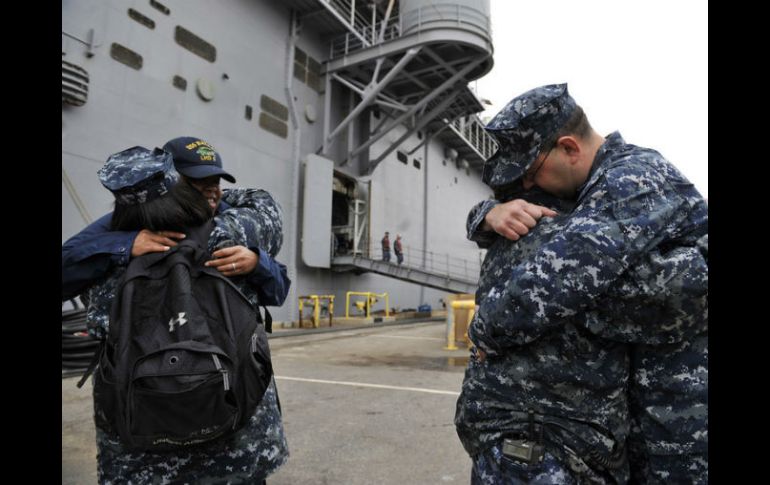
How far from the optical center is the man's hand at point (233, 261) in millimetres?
1261

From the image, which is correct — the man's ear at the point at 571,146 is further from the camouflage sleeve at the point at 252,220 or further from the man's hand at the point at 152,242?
the man's hand at the point at 152,242

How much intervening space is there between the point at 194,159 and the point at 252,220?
0.83ft

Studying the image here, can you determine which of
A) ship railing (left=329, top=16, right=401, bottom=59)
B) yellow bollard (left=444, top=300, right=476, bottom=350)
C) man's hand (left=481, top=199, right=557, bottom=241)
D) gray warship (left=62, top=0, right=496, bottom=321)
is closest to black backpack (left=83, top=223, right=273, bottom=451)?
man's hand (left=481, top=199, right=557, bottom=241)

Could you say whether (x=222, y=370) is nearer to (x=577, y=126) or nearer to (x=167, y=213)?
(x=167, y=213)

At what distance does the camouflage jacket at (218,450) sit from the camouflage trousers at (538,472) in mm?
610

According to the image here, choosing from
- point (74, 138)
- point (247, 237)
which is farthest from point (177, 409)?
point (74, 138)

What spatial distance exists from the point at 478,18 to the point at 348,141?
5.09 meters

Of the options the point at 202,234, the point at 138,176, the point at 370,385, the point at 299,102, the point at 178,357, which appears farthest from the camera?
the point at 299,102

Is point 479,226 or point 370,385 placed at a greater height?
point 479,226

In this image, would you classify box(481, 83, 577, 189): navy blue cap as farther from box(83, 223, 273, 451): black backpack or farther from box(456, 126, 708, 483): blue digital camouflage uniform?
box(83, 223, 273, 451): black backpack

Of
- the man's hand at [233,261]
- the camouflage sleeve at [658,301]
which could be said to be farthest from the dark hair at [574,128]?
the man's hand at [233,261]

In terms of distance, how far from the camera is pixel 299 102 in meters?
13.2

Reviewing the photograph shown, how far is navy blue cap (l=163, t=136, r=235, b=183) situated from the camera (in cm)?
143

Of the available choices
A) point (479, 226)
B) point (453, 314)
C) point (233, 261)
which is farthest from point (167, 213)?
point (453, 314)
